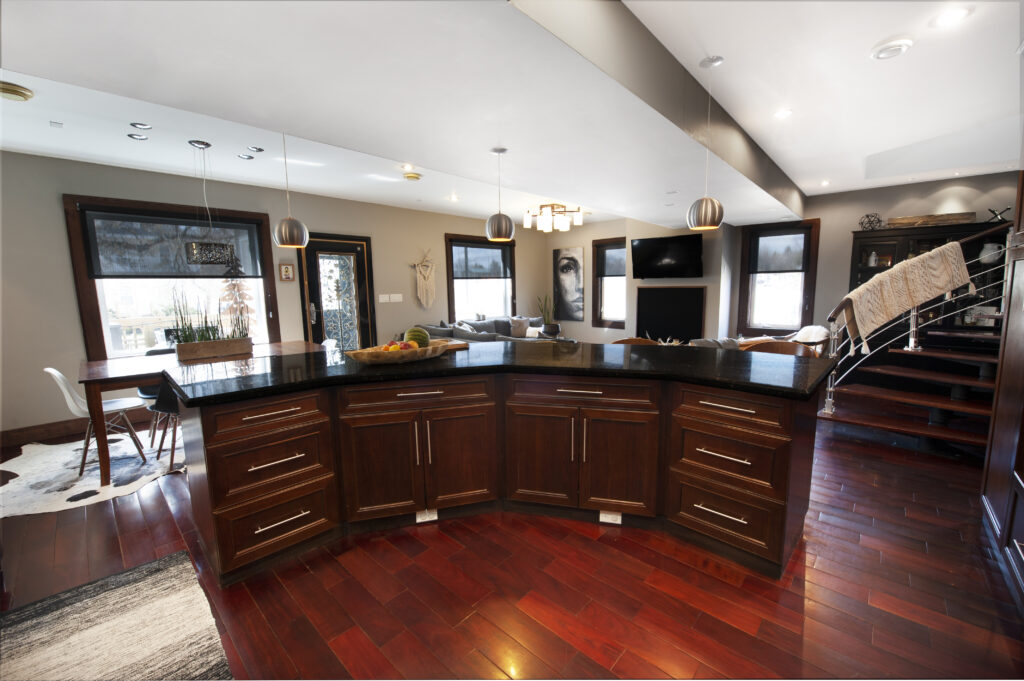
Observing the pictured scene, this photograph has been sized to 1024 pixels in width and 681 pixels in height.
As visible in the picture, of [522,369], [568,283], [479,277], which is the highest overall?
[479,277]

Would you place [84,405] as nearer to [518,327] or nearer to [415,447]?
[415,447]

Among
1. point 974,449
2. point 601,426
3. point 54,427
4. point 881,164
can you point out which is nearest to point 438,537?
point 601,426

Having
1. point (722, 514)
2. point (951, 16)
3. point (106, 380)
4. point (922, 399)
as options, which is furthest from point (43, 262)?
point (922, 399)

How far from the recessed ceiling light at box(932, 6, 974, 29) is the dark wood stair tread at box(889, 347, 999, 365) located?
2.33 m

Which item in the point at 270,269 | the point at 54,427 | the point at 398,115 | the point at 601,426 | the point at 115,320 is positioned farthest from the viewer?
the point at 270,269

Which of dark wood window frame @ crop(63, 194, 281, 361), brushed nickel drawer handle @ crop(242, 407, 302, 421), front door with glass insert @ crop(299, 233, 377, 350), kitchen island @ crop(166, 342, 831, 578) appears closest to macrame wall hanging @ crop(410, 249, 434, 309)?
front door with glass insert @ crop(299, 233, 377, 350)

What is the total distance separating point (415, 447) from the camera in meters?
2.14

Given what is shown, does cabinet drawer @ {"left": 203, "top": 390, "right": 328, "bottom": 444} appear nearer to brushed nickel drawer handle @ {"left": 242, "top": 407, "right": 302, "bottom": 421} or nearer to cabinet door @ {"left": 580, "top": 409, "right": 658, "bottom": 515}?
brushed nickel drawer handle @ {"left": 242, "top": 407, "right": 302, "bottom": 421}

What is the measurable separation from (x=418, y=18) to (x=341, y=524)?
92.9 inches

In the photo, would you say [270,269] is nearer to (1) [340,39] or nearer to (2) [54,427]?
(2) [54,427]

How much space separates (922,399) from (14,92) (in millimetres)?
6677

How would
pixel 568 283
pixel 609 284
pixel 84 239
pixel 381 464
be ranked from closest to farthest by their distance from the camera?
pixel 381 464 < pixel 84 239 < pixel 609 284 < pixel 568 283

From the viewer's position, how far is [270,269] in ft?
16.5

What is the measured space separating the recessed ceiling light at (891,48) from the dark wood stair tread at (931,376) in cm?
242
